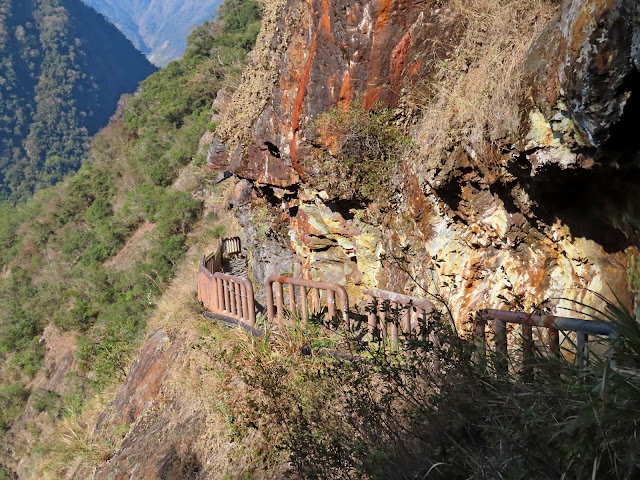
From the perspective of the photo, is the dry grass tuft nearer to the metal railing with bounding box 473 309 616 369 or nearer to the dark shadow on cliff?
the dark shadow on cliff

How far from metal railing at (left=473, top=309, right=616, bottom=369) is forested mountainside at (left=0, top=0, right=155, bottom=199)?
99.0 m

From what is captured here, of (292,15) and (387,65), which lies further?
(292,15)

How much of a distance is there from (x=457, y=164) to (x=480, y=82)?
825 mm

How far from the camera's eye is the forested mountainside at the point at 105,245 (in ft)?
60.6

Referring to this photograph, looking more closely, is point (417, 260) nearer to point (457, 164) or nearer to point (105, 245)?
point (457, 164)

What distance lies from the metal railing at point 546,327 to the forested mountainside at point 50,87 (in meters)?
99.0

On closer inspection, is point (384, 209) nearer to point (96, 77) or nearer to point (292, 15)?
point (292, 15)

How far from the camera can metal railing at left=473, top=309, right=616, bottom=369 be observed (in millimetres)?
2651

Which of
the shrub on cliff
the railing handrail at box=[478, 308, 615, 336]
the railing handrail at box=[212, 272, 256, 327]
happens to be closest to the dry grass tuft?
the shrub on cliff

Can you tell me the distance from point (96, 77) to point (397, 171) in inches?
5528

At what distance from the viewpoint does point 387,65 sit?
20.2ft

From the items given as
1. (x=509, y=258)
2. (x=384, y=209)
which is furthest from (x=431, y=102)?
(x=509, y=258)

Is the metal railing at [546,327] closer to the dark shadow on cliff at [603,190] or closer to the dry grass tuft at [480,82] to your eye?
the dark shadow on cliff at [603,190]

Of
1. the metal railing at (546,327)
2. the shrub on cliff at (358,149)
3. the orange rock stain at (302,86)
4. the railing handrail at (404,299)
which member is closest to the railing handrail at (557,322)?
the metal railing at (546,327)
